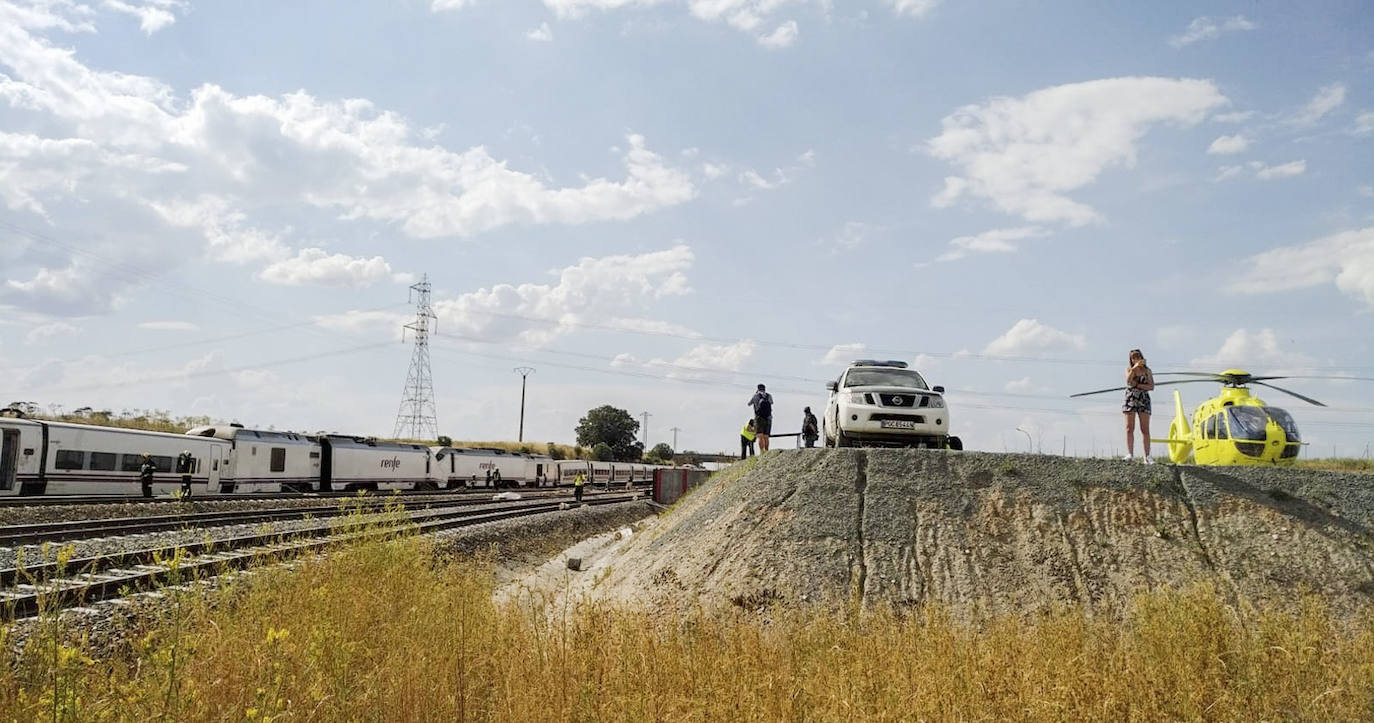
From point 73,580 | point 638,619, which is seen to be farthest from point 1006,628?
point 73,580

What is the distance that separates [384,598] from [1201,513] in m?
10.5

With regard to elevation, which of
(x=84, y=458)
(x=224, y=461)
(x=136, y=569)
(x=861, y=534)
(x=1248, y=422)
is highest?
(x=1248, y=422)

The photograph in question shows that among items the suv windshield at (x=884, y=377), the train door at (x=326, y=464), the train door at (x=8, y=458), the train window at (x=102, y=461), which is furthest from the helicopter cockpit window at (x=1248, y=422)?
the train door at (x=326, y=464)

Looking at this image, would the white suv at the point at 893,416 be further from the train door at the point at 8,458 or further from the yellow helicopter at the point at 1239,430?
the train door at the point at 8,458

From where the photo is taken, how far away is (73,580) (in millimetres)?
11844

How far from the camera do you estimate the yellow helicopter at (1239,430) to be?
Result: 13891 millimetres

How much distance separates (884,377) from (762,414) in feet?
14.3

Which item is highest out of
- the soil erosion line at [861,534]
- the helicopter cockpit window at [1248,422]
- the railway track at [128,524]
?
the helicopter cockpit window at [1248,422]

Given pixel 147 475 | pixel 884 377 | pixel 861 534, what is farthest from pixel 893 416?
pixel 147 475

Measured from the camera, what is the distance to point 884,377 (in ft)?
52.2

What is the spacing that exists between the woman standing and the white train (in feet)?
104

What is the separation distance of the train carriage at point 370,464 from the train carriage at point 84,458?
7.58m

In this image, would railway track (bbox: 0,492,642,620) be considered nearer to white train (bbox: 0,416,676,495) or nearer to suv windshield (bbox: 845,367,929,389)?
suv windshield (bbox: 845,367,929,389)

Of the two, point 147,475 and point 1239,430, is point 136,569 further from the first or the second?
point 147,475
